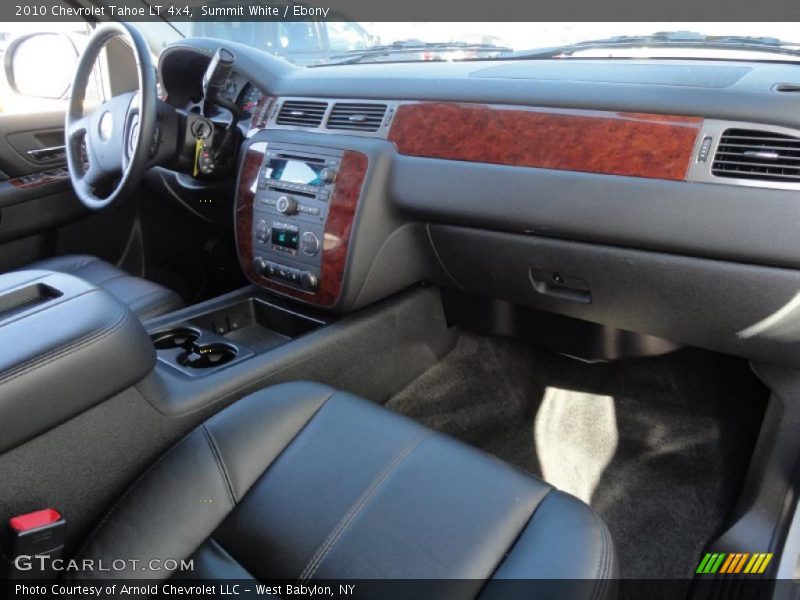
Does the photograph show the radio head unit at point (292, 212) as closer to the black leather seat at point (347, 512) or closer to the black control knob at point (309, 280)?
the black control knob at point (309, 280)

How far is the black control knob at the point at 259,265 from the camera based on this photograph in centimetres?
175

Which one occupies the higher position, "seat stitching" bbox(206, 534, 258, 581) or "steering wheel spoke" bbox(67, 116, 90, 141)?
"steering wheel spoke" bbox(67, 116, 90, 141)

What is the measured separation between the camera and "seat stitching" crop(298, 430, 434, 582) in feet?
2.94

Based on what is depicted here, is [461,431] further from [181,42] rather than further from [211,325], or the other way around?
[181,42]

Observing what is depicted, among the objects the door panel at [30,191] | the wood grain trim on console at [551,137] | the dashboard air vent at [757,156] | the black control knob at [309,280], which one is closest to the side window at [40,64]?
the door panel at [30,191]

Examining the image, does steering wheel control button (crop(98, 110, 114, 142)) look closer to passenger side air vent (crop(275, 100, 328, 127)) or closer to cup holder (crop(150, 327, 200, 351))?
passenger side air vent (crop(275, 100, 328, 127))

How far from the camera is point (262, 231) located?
5.69 feet

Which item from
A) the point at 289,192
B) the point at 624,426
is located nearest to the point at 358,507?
the point at 289,192

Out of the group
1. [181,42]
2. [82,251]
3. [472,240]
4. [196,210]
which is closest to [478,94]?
[472,240]

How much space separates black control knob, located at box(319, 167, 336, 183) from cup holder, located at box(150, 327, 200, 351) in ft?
1.59

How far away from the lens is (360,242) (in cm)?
157

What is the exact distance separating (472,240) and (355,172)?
1.03ft

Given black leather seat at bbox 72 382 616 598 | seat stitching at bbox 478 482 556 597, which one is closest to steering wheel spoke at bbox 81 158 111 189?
black leather seat at bbox 72 382 616 598

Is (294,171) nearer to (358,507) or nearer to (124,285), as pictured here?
(124,285)
